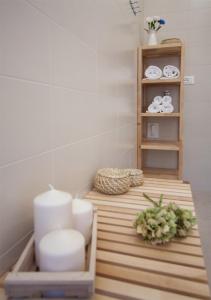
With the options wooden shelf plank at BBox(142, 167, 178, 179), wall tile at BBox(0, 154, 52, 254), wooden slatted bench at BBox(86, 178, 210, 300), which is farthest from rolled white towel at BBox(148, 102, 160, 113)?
wall tile at BBox(0, 154, 52, 254)

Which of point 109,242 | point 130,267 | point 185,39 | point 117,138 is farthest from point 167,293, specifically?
point 185,39

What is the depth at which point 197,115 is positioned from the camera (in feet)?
7.93

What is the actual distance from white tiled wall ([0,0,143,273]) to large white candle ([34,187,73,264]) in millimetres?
79

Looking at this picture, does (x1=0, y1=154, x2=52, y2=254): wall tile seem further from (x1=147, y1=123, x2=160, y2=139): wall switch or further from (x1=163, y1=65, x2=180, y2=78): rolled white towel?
(x1=147, y1=123, x2=160, y2=139): wall switch

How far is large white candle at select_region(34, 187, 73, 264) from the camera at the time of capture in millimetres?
569

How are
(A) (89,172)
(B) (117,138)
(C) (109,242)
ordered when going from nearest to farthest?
(C) (109,242) → (A) (89,172) → (B) (117,138)

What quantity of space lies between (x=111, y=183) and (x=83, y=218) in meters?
0.37

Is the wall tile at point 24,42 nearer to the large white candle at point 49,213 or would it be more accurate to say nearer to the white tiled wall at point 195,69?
the large white candle at point 49,213

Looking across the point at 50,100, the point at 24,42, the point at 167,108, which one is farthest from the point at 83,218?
the point at 167,108

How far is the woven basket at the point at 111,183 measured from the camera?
1.03 m

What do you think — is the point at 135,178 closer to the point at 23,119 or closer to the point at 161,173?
the point at 23,119

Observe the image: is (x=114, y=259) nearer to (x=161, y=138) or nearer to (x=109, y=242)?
(x=109, y=242)

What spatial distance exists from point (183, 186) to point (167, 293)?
0.73 m

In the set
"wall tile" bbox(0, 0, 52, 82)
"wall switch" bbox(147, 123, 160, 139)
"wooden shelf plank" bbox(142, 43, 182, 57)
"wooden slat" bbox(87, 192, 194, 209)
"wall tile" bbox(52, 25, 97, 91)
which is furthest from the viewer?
"wall switch" bbox(147, 123, 160, 139)
